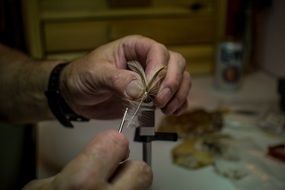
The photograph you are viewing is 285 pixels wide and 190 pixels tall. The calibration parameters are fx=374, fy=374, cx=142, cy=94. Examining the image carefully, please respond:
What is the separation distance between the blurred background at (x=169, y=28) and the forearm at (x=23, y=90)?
0.46ft

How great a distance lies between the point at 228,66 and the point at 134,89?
1.97 feet

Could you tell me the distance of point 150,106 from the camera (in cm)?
50

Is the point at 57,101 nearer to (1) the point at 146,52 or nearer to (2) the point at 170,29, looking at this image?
(1) the point at 146,52

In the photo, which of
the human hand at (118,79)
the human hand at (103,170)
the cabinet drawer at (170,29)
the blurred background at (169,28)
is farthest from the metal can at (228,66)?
the human hand at (103,170)

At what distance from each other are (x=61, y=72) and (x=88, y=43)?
1.22ft

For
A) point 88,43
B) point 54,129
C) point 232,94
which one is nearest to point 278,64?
point 232,94

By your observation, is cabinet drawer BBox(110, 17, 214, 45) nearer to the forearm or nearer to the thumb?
the forearm

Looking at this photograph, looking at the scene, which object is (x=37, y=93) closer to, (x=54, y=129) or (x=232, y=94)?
(x=54, y=129)

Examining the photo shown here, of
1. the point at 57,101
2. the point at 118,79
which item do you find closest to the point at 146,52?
the point at 118,79

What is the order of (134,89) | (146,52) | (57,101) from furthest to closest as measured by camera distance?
(57,101)
(146,52)
(134,89)

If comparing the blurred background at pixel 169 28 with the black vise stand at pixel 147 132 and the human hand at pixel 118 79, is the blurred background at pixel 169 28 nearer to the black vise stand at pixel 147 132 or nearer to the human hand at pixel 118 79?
the human hand at pixel 118 79

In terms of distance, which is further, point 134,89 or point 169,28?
point 169,28

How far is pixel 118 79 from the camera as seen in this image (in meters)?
0.53

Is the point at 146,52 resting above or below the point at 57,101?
above
